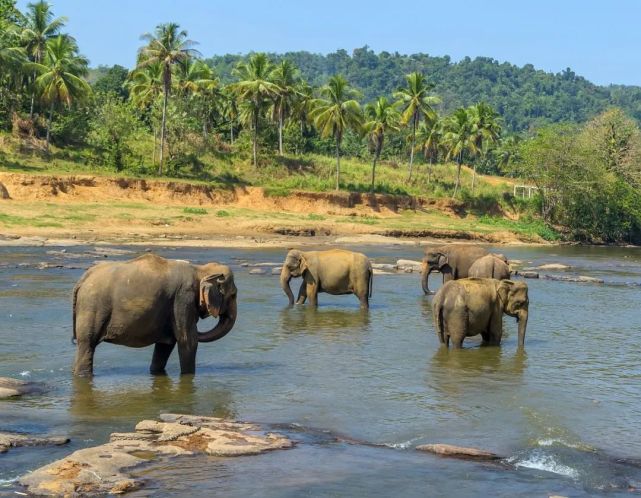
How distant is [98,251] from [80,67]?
28.6 meters

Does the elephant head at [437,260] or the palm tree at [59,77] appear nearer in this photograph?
the elephant head at [437,260]

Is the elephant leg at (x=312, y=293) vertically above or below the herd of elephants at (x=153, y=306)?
below

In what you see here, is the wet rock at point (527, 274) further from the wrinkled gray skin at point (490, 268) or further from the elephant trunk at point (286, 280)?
the elephant trunk at point (286, 280)

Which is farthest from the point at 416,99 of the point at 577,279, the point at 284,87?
the point at 577,279

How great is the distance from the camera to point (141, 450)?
9797 millimetres

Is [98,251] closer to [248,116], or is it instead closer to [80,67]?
[80,67]

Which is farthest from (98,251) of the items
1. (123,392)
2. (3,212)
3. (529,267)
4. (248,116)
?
(248,116)

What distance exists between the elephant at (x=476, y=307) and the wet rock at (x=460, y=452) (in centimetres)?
629

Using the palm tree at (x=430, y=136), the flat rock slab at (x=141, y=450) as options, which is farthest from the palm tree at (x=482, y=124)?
the flat rock slab at (x=141, y=450)

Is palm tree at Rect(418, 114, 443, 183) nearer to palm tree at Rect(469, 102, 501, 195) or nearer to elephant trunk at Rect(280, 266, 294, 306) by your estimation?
palm tree at Rect(469, 102, 501, 195)

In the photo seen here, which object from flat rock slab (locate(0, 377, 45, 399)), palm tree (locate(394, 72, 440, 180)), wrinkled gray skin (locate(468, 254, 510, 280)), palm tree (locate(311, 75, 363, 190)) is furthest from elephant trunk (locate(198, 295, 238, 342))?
palm tree (locate(394, 72, 440, 180))

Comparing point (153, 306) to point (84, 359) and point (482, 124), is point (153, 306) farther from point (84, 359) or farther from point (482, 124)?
point (482, 124)

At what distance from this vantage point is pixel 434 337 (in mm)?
18906

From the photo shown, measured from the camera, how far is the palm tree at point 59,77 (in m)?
56.8
